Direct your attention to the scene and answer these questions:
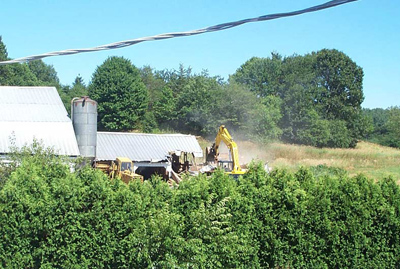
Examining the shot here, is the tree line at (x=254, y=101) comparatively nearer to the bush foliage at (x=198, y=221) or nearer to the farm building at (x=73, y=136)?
the farm building at (x=73, y=136)

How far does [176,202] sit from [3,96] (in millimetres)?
15532

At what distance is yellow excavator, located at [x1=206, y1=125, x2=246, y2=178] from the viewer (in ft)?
81.5

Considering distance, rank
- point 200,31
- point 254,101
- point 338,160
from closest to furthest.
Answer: point 200,31 < point 338,160 < point 254,101

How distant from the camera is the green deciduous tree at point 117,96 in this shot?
59906 mm

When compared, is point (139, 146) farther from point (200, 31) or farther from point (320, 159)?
point (320, 159)

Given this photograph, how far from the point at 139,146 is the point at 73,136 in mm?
6469

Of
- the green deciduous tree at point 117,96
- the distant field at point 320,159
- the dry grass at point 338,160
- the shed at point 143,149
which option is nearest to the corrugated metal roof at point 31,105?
the shed at point 143,149

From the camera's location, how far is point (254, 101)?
5691 centimetres

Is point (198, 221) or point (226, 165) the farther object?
point (226, 165)

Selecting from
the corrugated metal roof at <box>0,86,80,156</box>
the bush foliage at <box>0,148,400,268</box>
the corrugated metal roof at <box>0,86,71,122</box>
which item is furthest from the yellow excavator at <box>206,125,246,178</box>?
the bush foliage at <box>0,148,400,268</box>

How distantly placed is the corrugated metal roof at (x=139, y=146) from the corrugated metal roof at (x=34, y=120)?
431 cm

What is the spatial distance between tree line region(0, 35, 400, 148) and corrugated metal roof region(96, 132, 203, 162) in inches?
1055

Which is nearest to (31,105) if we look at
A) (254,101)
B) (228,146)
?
(228,146)

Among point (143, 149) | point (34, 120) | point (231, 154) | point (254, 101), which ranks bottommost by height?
point (231, 154)
